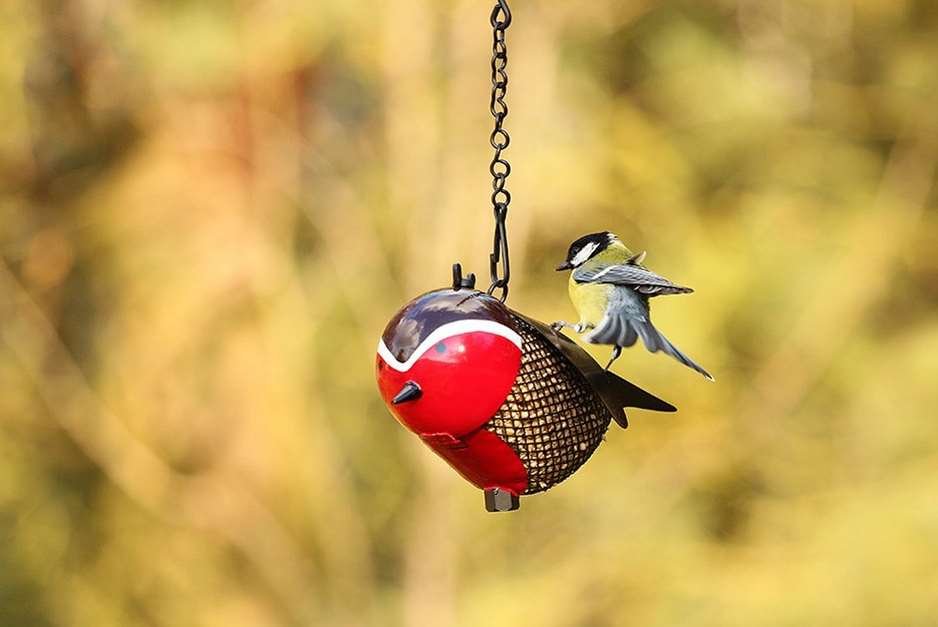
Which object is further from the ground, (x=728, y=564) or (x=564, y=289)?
(x=564, y=289)

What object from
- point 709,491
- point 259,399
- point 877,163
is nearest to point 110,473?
point 259,399

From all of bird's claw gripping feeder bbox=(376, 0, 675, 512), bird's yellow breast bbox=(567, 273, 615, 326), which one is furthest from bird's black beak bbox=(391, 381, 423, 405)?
bird's yellow breast bbox=(567, 273, 615, 326)

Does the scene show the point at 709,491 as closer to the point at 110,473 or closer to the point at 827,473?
the point at 827,473

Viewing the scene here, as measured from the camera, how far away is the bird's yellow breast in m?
1.45

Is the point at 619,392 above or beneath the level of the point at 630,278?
beneath

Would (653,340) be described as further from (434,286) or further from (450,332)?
(434,286)

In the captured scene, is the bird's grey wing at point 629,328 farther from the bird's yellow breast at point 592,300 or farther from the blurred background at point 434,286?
the blurred background at point 434,286

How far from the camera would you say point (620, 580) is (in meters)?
3.34

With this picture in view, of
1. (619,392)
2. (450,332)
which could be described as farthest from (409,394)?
(619,392)

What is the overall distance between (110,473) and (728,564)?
1.82m

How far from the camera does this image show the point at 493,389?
1.37 m

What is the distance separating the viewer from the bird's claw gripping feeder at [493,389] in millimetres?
1355

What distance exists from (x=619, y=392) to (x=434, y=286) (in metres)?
2.05

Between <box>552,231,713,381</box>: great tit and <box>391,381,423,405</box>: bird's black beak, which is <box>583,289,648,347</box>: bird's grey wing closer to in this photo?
<box>552,231,713,381</box>: great tit
